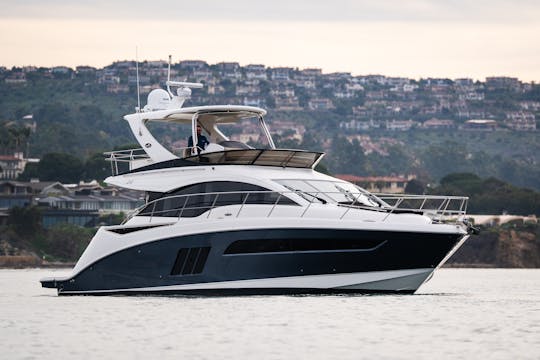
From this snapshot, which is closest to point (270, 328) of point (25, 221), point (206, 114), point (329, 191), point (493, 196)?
point (329, 191)

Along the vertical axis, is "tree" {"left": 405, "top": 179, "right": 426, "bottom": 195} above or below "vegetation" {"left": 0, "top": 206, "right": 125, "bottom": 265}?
below

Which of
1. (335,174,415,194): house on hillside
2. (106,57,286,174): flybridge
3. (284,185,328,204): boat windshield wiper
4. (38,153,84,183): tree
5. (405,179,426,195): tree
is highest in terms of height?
(106,57,286,174): flybridge

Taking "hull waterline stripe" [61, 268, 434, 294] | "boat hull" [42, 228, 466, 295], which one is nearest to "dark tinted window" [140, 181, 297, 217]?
"boat hull" [42, 228, 466, 295]

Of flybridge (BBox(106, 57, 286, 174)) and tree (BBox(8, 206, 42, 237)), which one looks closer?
flybridge (BBox(106, 57, 286, 174))

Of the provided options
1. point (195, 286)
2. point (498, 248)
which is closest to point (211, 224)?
point (195, 286)

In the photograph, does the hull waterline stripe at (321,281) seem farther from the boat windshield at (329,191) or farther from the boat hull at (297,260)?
the boat windshield at (329,191)

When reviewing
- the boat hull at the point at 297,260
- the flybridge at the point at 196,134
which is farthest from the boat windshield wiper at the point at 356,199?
the boat hull at the point at 297,260

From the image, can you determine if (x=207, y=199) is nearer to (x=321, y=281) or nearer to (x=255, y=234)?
(x=255, y=234)

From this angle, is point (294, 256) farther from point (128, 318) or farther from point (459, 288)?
point (459, 288)

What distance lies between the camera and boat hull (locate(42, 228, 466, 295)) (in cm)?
3488

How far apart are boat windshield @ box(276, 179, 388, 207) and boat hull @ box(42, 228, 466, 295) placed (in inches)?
60.5

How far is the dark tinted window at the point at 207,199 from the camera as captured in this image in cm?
3612

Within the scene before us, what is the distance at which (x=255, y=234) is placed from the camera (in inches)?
1382

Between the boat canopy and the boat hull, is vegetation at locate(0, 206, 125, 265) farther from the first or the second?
the boat hull
